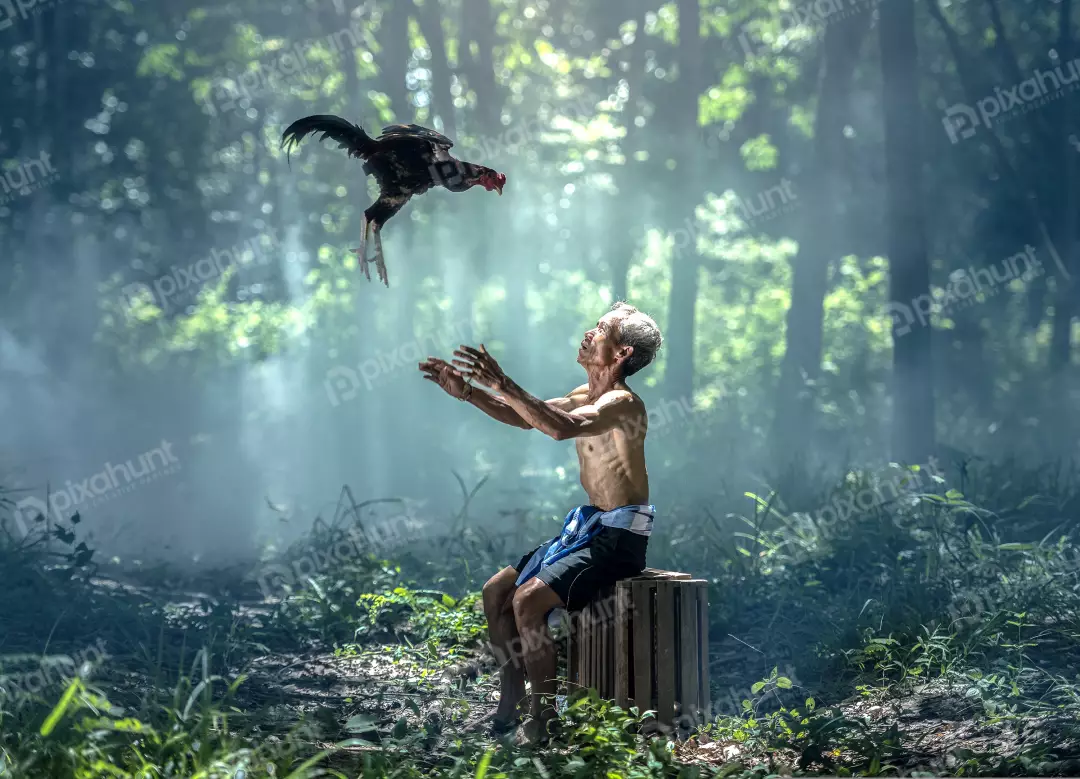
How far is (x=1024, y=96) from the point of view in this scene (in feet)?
54.3

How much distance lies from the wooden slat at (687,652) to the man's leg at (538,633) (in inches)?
22.5

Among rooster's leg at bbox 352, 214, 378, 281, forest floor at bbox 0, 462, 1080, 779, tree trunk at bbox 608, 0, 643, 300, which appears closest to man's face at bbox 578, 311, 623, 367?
rooster's leg at bbox 352, 214, 378, 281

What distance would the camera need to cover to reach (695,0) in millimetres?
19906

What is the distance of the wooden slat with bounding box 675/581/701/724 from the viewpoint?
5004 millimetres

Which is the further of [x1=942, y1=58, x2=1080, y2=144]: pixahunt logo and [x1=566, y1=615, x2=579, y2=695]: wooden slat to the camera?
[x1=942, y1=58, x2=1080, y2=144]: pixahunt logo

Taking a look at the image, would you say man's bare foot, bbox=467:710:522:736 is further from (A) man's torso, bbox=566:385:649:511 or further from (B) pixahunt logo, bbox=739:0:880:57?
(B) pixahunt logo, bbox=739:0:880:57

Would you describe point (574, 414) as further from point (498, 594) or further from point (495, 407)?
point (498, 594)

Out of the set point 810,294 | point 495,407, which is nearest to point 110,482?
point 810,294

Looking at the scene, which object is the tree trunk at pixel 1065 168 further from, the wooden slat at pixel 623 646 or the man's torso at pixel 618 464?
the wooden slat at pixel 623 646

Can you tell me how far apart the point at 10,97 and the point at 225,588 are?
541 inches

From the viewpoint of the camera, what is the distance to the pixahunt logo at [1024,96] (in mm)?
16312

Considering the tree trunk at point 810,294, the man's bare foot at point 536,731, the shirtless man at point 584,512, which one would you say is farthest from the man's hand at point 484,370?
the tree trunk at point 810,294

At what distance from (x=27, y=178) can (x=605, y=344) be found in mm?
17565

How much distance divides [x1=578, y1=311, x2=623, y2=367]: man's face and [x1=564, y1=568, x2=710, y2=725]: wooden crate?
42.4 inches
